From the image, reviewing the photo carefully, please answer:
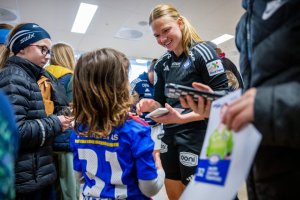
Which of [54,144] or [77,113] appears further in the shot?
[54,144]

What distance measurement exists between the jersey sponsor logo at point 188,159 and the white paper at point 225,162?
2.81ft

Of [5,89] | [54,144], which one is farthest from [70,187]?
[5,89]

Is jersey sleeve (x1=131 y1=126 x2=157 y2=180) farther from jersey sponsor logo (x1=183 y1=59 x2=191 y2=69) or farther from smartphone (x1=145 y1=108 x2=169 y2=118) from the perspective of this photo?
jersey sponsor logo (x1=183 y1=59 x2=191 y2=69)

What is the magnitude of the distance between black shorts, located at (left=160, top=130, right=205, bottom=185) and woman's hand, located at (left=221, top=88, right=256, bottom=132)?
0.96 m

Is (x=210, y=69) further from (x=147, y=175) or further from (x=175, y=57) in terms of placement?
(x=147, y=175)

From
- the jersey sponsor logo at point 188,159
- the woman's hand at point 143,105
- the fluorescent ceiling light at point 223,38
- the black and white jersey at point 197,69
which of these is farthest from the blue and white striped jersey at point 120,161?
the fluorescent ceiling light at point 223,38

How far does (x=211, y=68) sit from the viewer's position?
4.54ft

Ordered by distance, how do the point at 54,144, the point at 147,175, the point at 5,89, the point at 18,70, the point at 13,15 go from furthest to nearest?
the point at 13,15
the point at 54,144
the point at 18,70
the point at 5,89
the point at 147,175

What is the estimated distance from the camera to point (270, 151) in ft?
1.76

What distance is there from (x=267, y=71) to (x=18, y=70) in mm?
1300

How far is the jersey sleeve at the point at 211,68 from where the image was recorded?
138cm

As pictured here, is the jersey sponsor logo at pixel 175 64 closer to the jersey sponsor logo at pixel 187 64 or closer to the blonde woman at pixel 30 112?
the jersey sponsor logo at pixel 187 64

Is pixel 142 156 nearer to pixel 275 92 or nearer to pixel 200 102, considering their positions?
pixel 200 102

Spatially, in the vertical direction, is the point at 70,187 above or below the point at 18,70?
below
